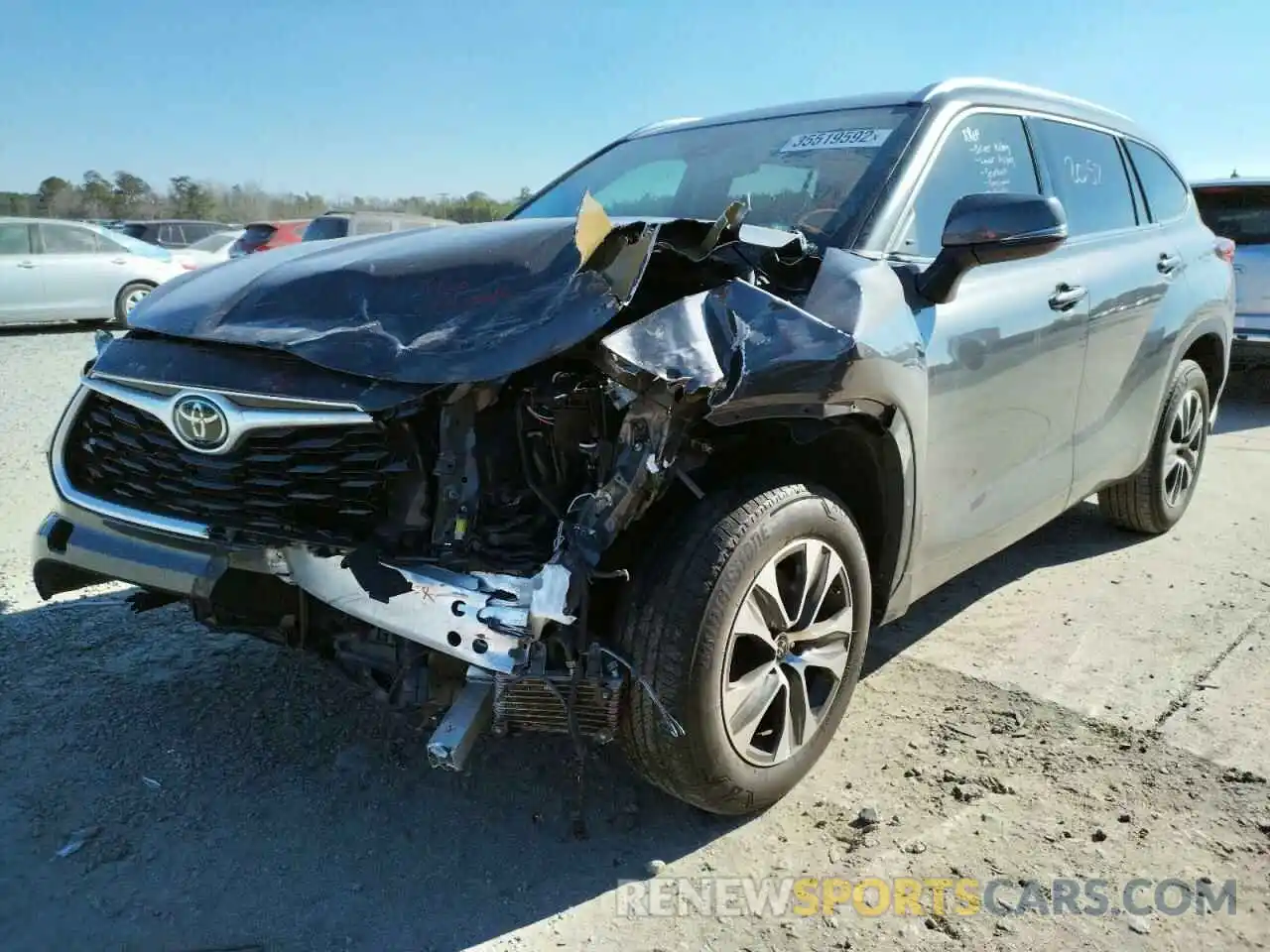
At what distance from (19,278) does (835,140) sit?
1287 centimetres

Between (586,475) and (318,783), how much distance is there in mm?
1199

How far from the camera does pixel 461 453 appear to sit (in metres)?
2.35

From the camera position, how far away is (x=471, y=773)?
9.44 feet

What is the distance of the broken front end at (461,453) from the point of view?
7.22 ft

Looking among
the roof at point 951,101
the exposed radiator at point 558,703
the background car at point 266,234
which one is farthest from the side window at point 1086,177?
the background car at point 266,234

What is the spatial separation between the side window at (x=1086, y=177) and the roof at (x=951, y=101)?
0.09 meters

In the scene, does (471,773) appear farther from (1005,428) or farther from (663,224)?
(1005,428)

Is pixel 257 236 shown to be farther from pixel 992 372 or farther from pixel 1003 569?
pixel 992 372

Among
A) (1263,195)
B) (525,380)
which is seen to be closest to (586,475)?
(525,380)

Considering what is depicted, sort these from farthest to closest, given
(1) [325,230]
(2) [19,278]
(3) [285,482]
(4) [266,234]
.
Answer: (4) [266,234]
(2) [19,278]
(1) [325,230]
(3) [285,482]

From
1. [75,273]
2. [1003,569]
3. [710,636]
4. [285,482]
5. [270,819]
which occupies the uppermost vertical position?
[75,273]

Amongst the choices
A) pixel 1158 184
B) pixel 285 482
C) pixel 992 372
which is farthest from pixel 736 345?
pixel 1158 184

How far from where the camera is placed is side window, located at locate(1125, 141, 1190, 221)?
4.56m

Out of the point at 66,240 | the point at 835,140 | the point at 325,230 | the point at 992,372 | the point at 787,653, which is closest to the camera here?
the point at 787,653
